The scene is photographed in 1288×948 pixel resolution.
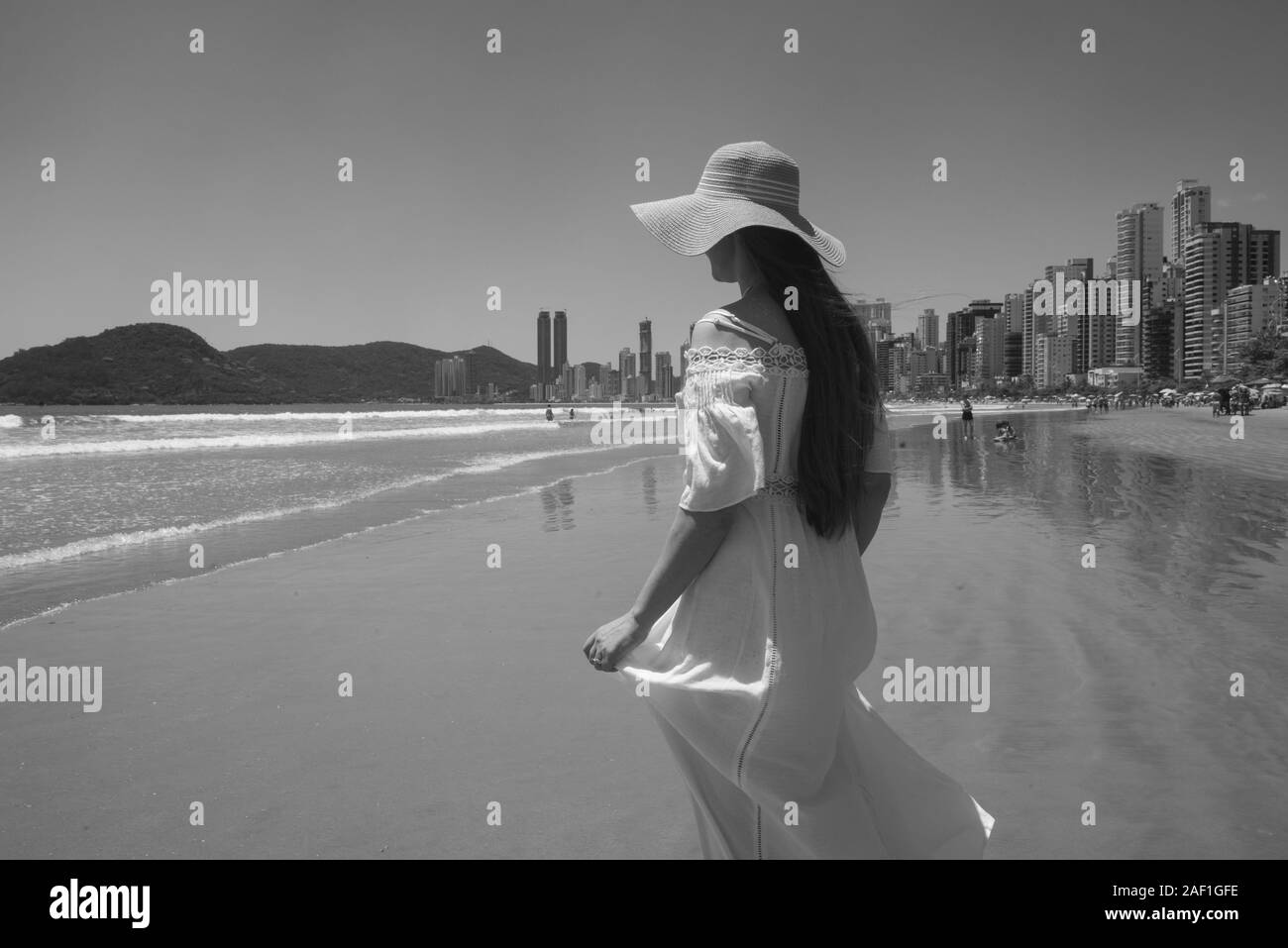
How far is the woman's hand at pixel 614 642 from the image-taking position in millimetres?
1824

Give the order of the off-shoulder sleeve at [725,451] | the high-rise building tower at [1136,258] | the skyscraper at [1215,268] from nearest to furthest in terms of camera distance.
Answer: the off-shoulder sleeve at [725,451], the skyscraper at [1215,268], the high-rise building tower at [1136,258]

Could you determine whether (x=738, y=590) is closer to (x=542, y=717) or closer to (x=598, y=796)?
(x=598, y=796)

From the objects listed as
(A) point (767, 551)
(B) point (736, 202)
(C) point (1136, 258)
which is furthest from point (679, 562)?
(C) point (1136, 258)

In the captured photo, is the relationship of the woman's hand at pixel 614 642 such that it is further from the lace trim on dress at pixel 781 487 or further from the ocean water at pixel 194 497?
the ocean water at pixel 194 497

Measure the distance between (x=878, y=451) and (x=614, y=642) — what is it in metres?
0.73

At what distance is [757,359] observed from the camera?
1.72 m

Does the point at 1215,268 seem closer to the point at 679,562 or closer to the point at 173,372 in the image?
the point at 173,372

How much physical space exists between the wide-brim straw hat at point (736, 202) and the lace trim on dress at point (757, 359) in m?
0.25

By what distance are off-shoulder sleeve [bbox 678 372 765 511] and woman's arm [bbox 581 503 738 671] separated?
36 mm

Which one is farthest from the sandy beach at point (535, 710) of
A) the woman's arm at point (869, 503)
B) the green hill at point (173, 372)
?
the green hill at point (173, 372)

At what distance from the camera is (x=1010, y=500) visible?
39.0 feet

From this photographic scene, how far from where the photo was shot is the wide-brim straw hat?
185 cm

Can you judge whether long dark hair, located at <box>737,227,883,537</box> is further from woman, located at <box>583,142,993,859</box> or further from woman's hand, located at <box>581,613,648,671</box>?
woman's hand, located at <box>581,613,648,671</box>

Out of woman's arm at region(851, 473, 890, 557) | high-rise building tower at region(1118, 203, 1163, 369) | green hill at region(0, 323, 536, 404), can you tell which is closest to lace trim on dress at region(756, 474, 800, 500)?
woman's arm at region(851, 473, 890, 557)
